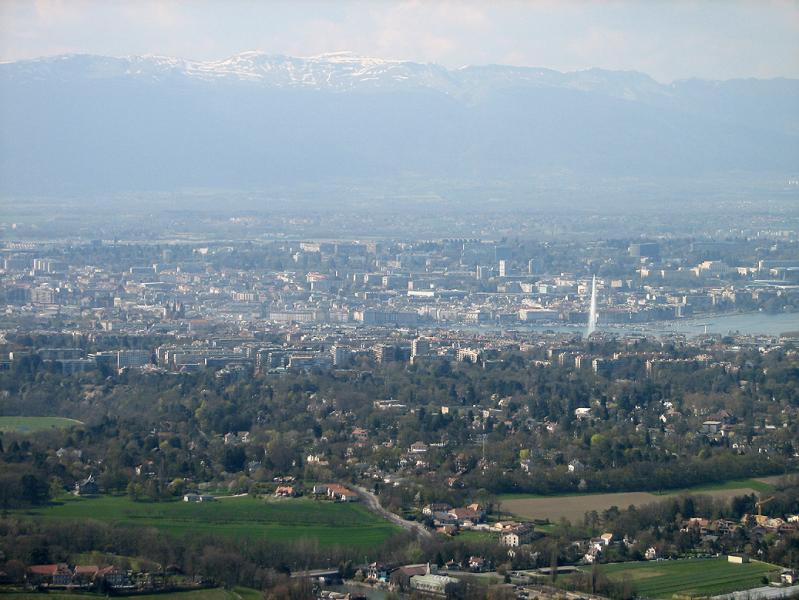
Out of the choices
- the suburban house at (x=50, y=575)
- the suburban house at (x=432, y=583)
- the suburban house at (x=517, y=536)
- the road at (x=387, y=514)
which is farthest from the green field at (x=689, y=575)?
the suburban house at (x=50, y=575)

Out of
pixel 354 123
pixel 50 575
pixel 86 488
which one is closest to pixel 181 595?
pixel 50 575

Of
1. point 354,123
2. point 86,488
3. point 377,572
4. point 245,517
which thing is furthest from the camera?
point 354,123

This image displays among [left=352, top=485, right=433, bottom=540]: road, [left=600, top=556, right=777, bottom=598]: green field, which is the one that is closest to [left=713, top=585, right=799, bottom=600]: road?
[left=600, top=556, right=777, bottom=598]: green field

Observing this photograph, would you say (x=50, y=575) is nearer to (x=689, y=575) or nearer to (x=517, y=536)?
(x=517, y=536)

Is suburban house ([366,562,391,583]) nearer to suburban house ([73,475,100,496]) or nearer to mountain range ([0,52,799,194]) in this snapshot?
suburban house ([73,475,100,496])

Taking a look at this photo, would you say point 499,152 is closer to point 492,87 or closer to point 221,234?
point 492,87

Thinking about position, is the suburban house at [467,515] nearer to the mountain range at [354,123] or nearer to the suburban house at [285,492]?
the suburban house at [285,492]
